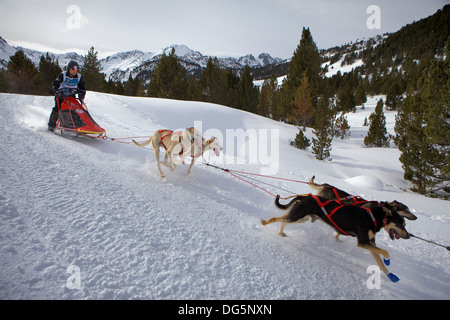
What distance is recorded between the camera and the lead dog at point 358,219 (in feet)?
9.15

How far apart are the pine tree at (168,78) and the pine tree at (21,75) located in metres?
17.5

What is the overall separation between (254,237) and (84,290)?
2345mm

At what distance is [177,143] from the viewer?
4992 millimetres

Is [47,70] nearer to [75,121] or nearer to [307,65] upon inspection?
[75,121]

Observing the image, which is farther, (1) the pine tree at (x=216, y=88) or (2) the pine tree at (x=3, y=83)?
(1) the pine tree at (x=216, y=88)

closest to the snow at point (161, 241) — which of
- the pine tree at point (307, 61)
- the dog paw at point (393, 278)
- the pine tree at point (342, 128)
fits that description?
the dog paw at point (393, 278)

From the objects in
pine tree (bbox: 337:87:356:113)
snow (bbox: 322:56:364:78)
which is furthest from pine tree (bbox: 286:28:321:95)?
snow (bbox: 322:56:364:78)

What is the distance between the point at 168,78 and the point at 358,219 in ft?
101

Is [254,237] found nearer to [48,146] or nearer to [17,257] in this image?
[17,257]

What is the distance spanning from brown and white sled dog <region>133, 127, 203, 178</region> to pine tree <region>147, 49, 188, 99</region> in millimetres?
25718

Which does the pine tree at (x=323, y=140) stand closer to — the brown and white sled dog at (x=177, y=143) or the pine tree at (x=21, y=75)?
the brown and white sled dog at (x=177, y=143)

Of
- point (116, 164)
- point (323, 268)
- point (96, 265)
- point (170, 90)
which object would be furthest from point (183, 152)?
point (170, 90)

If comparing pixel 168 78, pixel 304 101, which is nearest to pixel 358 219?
pixel 304 101
